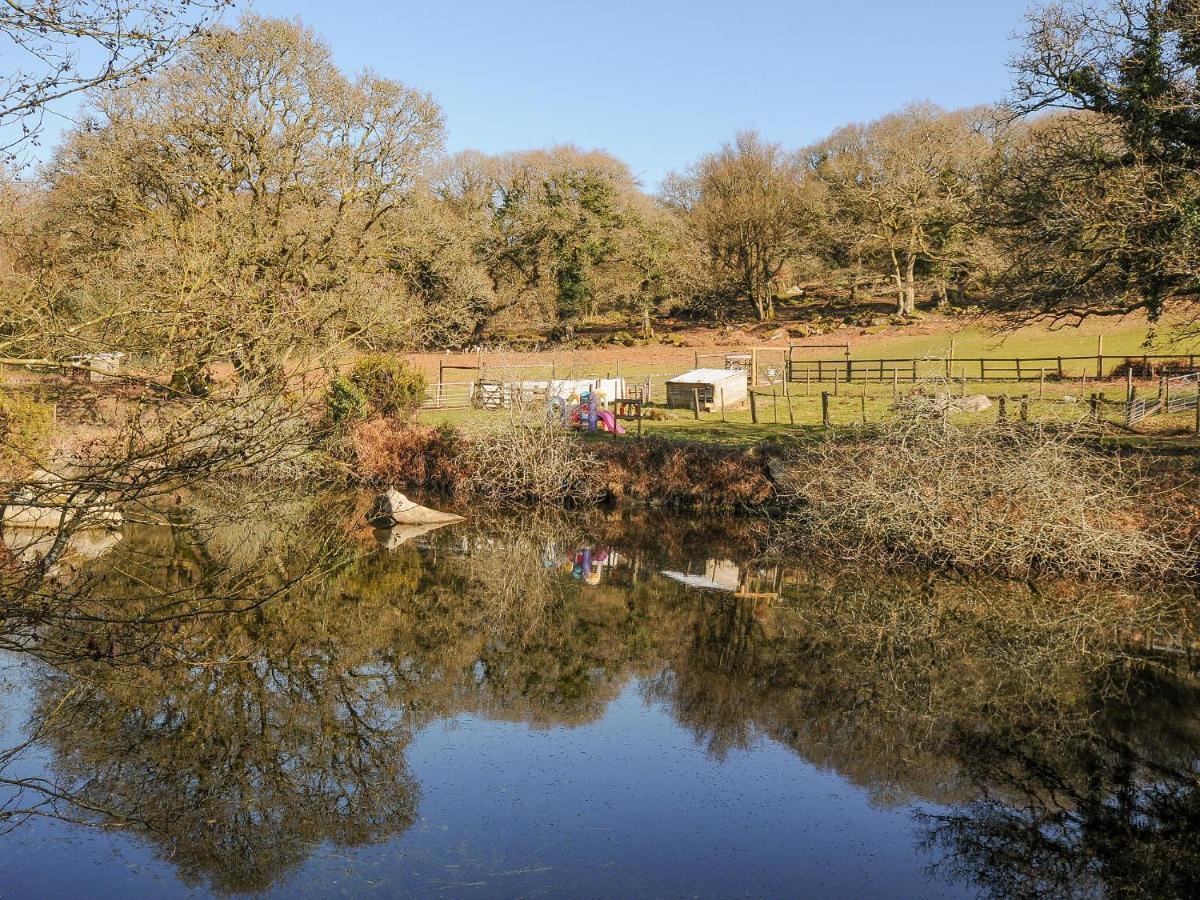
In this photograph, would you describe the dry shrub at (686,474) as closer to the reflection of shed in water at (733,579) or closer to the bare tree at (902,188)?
the reflection of shed in water at (733,579)

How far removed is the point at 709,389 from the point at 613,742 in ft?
67.8

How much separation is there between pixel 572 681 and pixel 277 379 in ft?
21.9

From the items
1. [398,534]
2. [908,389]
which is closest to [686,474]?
[398,534]

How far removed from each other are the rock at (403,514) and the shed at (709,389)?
36.2 feet

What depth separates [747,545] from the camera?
1942 centimetres

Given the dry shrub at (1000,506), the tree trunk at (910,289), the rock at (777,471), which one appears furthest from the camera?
the tree trunk at (910,289)

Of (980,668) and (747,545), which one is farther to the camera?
(747,545)

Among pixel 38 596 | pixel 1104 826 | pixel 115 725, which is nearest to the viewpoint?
pixel 38 596

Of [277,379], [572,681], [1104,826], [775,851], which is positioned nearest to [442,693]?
[572,681]

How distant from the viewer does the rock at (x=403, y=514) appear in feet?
70.4

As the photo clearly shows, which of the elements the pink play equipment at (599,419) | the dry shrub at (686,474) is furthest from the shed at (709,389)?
the dry shrub at (686,474)

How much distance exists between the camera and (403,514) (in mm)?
21531

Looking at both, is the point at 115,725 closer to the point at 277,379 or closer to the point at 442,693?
the point at 442,693

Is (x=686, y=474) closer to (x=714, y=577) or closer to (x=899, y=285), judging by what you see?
(x=714, y=577)
